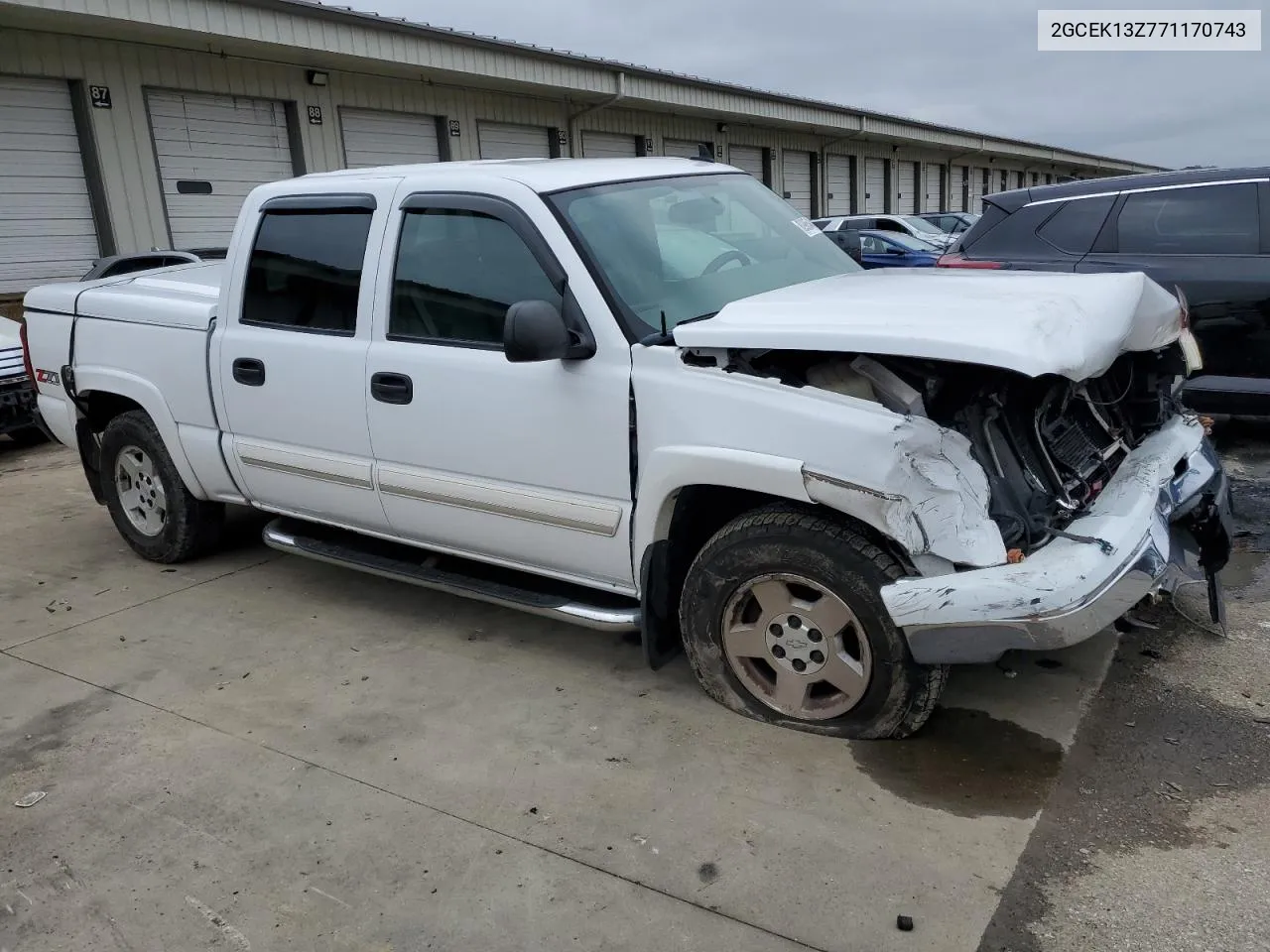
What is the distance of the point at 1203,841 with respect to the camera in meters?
2.68

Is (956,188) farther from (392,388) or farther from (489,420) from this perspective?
(489,420)

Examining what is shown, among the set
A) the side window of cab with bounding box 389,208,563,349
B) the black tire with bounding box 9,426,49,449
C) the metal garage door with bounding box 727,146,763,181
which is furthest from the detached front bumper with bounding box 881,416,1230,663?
the metal garage door with bounding box 727,146,763,181

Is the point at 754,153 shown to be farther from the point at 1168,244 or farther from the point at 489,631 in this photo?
the point at 489,631

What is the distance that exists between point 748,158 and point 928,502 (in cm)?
2170

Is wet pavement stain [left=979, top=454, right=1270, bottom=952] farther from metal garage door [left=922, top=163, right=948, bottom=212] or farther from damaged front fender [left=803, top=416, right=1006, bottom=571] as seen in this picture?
metal garage door [left=922, top=163, right=948, bottom=212]

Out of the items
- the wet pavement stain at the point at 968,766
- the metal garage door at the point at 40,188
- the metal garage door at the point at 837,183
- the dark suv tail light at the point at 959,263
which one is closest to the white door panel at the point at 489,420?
the wet pavement stain at the point at 968,766

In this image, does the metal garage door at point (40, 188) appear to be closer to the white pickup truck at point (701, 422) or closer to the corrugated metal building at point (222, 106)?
the corrugated metal building at point (222, 106)

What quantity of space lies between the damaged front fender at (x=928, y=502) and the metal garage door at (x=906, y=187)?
1213 inches

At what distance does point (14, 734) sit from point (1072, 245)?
6273mm

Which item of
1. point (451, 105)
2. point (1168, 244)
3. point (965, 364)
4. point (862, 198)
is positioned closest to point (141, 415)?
point (965, 364)

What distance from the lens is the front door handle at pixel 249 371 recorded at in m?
4.36

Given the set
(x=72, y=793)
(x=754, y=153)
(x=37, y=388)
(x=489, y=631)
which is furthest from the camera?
(x=754, y=153)

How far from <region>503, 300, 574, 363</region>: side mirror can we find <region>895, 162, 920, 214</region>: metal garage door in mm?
30639

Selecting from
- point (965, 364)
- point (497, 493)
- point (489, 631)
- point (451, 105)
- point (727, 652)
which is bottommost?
point (489, 631)
